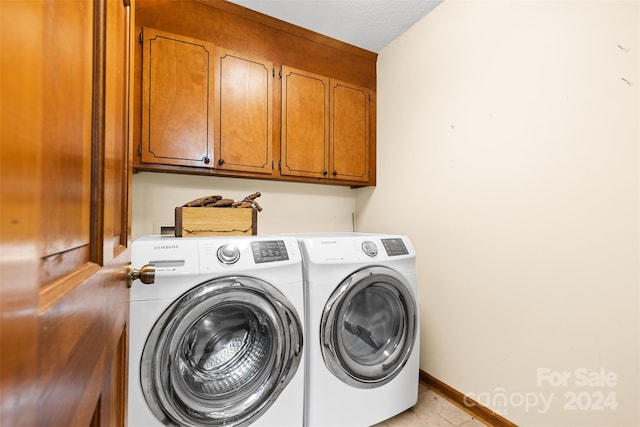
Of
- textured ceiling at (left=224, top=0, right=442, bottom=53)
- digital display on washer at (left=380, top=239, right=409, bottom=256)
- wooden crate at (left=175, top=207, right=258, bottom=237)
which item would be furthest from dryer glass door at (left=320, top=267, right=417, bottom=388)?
textured ceiling at (left=224, top=0, right=442, bottom=53)

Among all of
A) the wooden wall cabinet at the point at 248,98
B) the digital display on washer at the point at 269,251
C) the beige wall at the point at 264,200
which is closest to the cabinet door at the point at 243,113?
the wooden wall cabinet at the point at 248,98

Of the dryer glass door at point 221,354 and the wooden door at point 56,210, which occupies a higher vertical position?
the wooden door at point 56,210

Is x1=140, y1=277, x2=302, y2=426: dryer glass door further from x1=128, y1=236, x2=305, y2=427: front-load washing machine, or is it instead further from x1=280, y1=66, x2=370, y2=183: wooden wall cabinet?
x1=280, y1=66, x2=370, y2=183: wooden wall cabinet

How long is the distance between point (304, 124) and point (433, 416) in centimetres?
198

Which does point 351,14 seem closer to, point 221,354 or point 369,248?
point 369,248

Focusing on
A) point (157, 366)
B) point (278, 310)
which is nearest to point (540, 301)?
point (278, 310)

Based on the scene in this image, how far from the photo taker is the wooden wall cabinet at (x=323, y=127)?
2.14m

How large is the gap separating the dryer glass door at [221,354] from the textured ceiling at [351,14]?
69.7 inches

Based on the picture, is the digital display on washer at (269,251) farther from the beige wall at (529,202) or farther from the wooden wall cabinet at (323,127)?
the beige wall at (529,202)

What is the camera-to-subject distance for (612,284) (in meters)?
1.18

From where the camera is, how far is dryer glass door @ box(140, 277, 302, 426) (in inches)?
44.2

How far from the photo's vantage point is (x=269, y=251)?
4.49ft

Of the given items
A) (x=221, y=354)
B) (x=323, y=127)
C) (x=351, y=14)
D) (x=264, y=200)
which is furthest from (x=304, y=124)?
(x=221, y=354)

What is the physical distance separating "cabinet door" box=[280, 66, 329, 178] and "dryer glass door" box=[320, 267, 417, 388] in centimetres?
99
